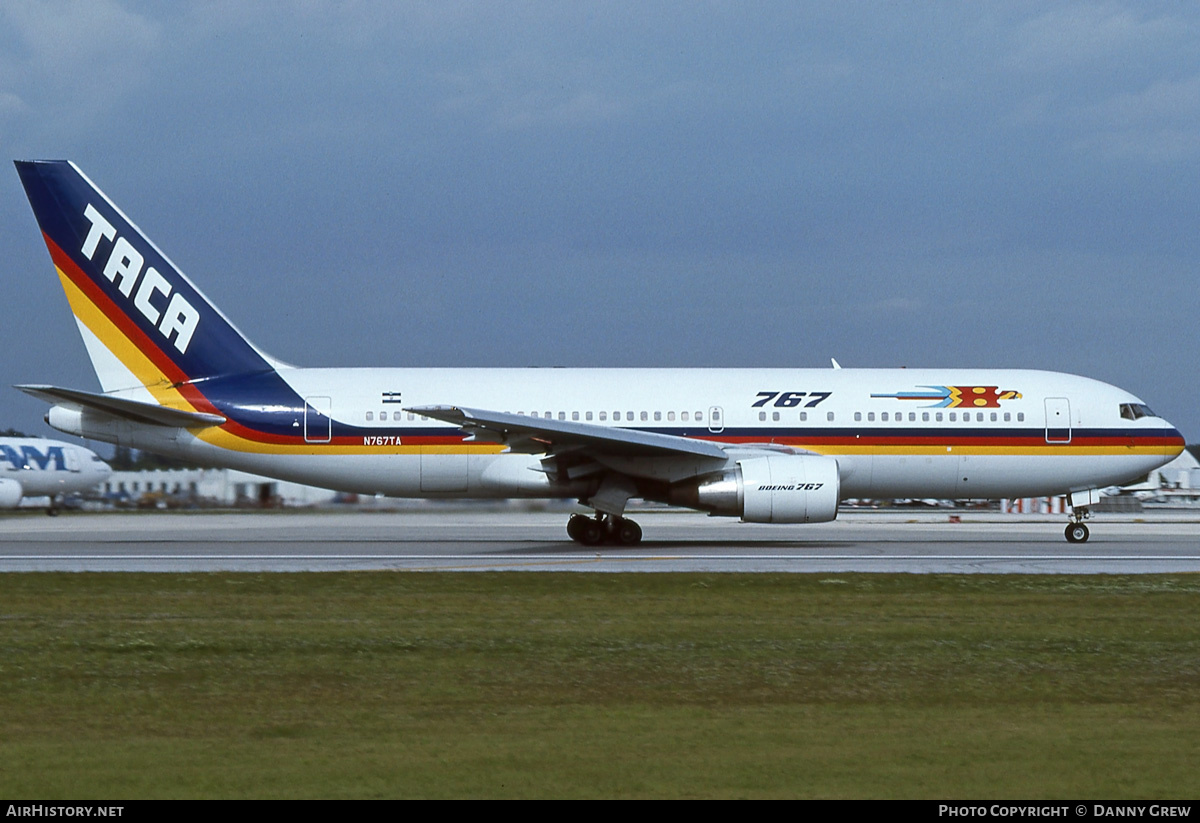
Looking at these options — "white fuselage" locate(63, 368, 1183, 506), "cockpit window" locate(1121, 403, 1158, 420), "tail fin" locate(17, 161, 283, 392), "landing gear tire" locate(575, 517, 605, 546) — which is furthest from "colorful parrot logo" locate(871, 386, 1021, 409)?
"tail fin" locate(17, 161, 283, 392)

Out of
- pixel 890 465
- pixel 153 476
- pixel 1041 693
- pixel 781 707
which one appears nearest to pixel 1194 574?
pixel 890 465

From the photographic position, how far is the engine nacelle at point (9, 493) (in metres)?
49.5

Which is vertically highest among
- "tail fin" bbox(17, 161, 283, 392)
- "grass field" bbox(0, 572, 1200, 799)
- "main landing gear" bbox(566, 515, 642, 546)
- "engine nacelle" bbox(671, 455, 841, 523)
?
"tail fin" bbox(17, 161, 283, 392)

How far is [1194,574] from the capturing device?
59.2 feet

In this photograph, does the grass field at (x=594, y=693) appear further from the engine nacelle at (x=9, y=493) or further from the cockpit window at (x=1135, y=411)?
the engine nacelle at (x=9, y=493)

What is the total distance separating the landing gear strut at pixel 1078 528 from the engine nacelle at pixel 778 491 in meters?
6.57

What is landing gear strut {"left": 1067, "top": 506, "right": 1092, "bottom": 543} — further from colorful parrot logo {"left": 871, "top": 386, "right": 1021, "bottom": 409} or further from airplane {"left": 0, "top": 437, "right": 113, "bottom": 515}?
airplane {"left": 0, "top": 437, "right": 113, "bottom": 515}

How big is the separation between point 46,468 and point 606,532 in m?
35.7

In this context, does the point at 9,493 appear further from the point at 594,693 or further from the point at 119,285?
the point at 594,693

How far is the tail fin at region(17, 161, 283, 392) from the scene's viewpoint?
2514 cm

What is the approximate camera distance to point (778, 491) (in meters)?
22.8

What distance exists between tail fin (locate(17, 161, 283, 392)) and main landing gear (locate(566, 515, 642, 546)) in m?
7.54

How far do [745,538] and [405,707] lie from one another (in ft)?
65.3

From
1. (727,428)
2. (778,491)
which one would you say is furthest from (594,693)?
(727,428)
